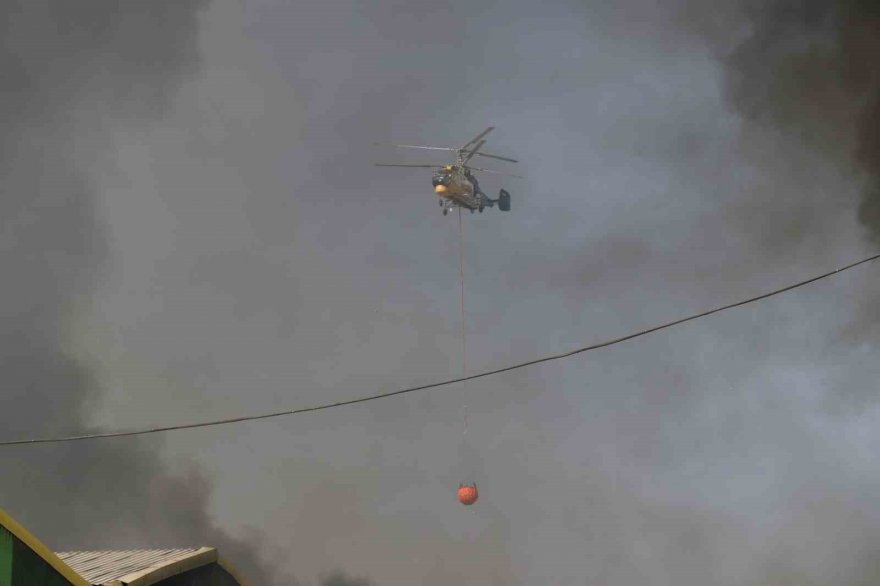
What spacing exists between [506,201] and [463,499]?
10400 millimetres

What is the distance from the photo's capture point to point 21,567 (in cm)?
882

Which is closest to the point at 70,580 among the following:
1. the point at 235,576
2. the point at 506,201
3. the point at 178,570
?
the point at 178,570

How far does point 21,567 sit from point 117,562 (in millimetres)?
1908

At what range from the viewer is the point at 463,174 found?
83.7ft

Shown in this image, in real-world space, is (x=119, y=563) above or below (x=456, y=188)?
below

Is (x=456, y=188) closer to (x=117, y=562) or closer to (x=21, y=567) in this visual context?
(x=117, y=562)

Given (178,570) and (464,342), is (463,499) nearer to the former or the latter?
(464,342)

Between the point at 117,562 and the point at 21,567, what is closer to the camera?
the point at 21,567

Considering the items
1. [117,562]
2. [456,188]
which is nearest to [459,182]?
[456,188]

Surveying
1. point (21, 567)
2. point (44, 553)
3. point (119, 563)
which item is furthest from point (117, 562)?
point (21, 567)

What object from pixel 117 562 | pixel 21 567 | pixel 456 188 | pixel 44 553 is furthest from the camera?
pixel 456 188

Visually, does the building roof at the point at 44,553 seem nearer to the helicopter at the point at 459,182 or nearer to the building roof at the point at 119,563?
the building roof at the point at 119,563

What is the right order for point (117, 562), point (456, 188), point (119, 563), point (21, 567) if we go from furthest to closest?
point (456, 188)
point (117, 562)
point (119, 563)
point (21, 567)

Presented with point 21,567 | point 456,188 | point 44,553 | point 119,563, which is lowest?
point 21,567
